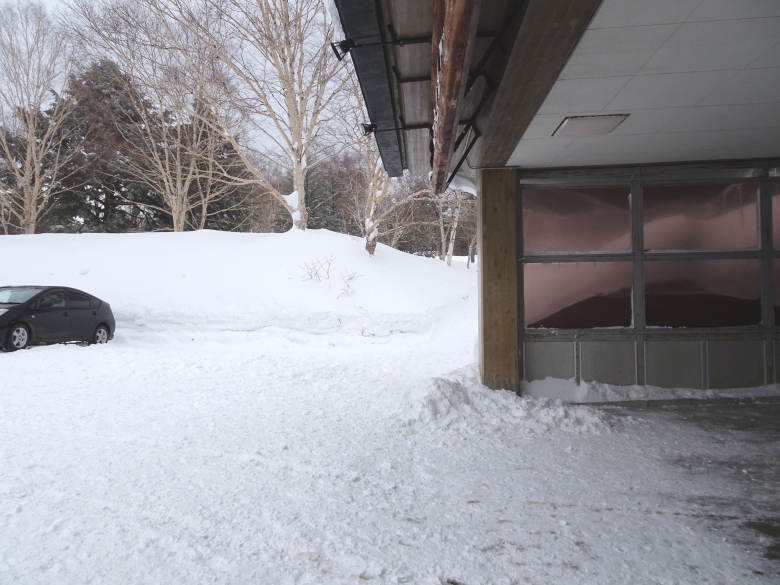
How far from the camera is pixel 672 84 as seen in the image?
4.02m

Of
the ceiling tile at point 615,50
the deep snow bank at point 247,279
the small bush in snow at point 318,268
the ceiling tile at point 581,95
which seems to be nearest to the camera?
the ceiling tile at point 615,50

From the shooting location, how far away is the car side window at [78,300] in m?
11.5

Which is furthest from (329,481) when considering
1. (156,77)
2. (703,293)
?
(156,77)

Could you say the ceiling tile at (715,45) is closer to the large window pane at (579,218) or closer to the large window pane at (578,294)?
the large window pane at (579,218)

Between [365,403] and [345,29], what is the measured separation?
4.46m

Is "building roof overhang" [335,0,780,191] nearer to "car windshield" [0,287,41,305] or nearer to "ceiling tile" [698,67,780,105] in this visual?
"ceiling tile" [698,67,780,105]

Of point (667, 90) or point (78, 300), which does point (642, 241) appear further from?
point (78, 300)

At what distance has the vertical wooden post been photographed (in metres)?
6.59

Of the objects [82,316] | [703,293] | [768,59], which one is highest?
[768,59]

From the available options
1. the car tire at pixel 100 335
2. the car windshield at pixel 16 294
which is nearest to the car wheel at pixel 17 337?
the car windshield at pixel 16 294

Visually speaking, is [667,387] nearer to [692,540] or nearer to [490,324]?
[490,324]

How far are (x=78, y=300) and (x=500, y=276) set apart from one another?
963 cm

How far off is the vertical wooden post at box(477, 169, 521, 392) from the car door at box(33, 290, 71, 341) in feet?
29.8

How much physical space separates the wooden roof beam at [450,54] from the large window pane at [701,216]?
356 cm
